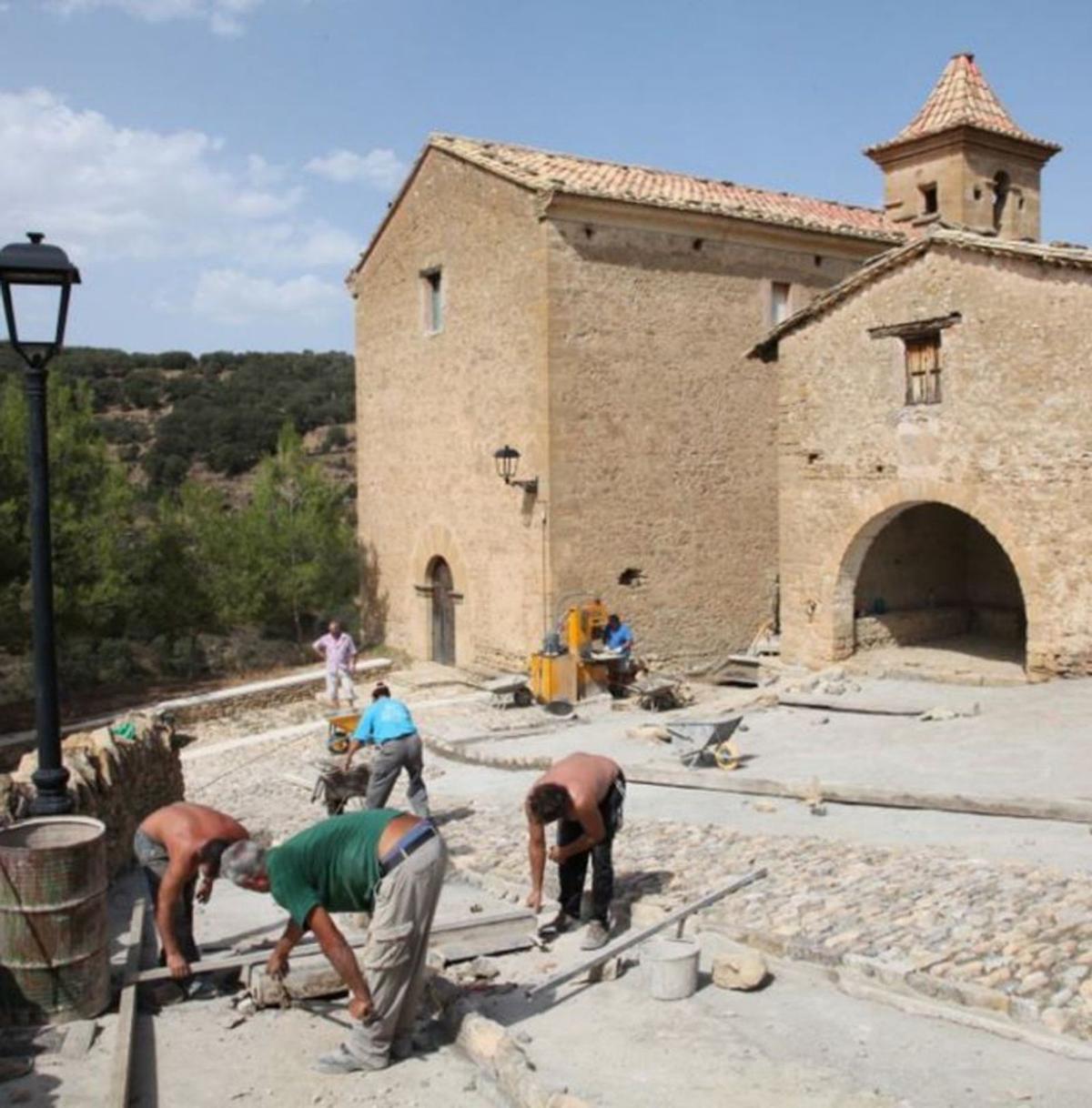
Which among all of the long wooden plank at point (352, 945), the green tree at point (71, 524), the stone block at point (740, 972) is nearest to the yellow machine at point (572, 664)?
the green tree at point (71, 524)

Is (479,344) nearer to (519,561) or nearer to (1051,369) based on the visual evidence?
(519,561)

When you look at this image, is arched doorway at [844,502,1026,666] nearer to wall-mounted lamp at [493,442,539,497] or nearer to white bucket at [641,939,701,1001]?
wall-mounted lamp at [493,442,539,497]

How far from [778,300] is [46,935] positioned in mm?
16661

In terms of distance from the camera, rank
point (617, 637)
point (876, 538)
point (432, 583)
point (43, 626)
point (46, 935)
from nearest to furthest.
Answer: point (46, 935) < point (43, 626) < point (876, 538) < point (617, 637) < point (432, 583)

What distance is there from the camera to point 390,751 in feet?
33.4

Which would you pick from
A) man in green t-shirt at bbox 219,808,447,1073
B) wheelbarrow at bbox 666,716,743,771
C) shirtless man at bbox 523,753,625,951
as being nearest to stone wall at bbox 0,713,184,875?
man in green t-shirt at bbox 219,808,447,1073

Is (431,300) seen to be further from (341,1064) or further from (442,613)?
(341,1064)

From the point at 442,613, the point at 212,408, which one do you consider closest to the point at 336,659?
the point at 442,613

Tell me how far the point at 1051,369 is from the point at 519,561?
7.89 meters

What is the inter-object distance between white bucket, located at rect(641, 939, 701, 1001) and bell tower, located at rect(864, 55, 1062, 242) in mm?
18945

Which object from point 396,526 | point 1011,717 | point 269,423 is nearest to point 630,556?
point 396,526

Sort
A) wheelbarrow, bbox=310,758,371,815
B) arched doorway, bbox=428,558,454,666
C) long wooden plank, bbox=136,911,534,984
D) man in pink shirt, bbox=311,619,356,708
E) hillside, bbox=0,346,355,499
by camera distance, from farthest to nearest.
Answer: hillside, bbox=0,346,355,499
arched doorway, bbox=428,558,454,666
man in pink shirt, bbox=311,619,356,708
wheelbarrow, bbox=310,758,371,815
long wooden plank, bbox=136,911,534,984

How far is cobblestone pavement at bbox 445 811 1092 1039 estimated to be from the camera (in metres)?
6.00

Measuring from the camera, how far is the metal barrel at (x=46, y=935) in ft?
19.0
